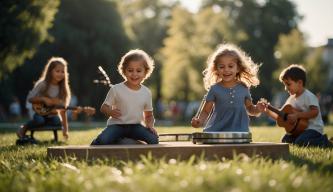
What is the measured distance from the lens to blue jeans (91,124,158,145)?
8008 millimetres

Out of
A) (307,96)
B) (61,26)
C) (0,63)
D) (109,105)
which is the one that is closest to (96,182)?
(109,105)

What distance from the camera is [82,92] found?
42.2 meters

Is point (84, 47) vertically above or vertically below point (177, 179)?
above

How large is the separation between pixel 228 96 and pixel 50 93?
4928 millimetres

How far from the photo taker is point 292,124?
10.3 m

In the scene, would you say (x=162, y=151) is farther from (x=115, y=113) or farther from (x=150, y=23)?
(x=150, y=23)

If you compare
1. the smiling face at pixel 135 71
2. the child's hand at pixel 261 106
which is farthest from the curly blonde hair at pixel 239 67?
the smiling face at pixel 135 71

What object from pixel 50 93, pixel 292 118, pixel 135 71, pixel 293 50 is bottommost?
pixel 292 118

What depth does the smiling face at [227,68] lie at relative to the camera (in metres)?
8.29

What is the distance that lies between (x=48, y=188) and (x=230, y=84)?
4.50 meters

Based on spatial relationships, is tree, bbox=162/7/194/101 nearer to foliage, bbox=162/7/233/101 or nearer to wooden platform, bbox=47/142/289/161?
foliage, bbox=162/7/233/101

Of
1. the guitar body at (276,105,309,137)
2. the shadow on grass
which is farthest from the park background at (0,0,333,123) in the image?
the shadow on grass

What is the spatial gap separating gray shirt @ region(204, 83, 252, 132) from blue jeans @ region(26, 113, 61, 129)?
482cm

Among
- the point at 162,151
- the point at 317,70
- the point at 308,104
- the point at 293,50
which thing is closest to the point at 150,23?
the point at 317,70
